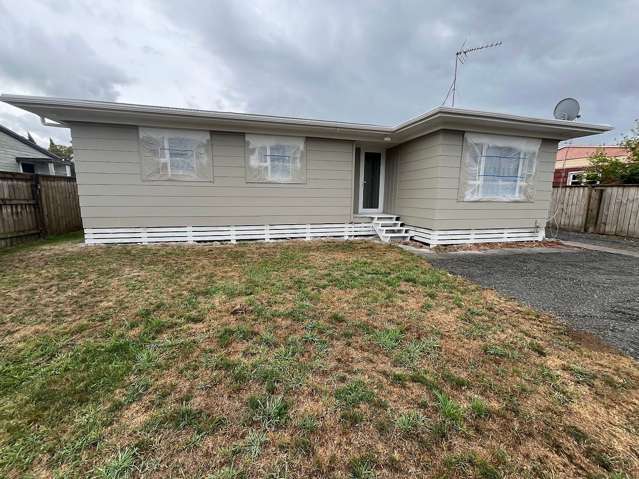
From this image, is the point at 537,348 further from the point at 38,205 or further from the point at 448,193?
the point at 38,205

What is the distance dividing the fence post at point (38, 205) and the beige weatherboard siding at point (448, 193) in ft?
30.5

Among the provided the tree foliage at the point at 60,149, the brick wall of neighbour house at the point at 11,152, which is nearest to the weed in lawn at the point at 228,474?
the brick wall of neighbour house at the point at 11,152

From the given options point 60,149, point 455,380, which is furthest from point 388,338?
point 60,149

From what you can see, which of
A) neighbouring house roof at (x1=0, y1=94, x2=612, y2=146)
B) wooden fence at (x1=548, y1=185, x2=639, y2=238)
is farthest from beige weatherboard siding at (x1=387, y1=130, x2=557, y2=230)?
wooden fence at (x1=548, y1=185, x2=639, y2=238)

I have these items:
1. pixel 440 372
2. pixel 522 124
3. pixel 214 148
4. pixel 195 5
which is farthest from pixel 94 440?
pixel 195 5

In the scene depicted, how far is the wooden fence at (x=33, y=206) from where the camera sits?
20.0 feet

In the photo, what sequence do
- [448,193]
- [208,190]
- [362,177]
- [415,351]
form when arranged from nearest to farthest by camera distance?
[415,351] < [448,193] < [208,190] < [362,177]

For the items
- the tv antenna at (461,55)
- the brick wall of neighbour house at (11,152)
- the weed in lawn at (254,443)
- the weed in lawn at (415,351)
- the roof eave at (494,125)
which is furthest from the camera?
the brick wall of neighbour house at (11,152)

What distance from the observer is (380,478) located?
4.00 feet

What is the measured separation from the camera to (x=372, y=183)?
8.50 meters

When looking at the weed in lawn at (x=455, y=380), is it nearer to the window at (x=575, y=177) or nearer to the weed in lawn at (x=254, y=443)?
the weed in lawn at (x=254, y=443)

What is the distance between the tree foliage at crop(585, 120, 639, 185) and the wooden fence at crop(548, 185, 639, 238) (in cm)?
217

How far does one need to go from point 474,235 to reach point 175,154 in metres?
7.30

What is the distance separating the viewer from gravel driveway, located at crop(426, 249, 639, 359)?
2783 millimetres
